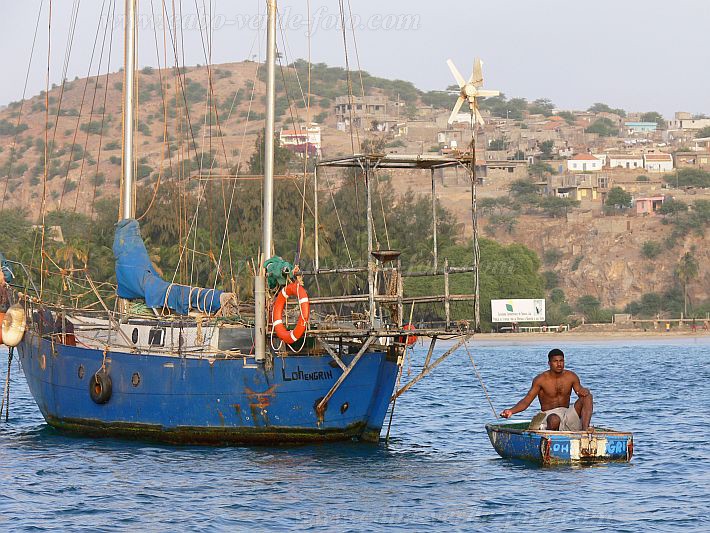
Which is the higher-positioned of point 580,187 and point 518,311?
point 580,187

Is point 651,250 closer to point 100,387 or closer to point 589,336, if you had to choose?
point 589,336

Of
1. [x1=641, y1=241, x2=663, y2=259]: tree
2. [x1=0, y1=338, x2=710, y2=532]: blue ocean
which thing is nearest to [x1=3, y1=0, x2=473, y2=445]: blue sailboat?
[x1=0, y1=338, x2=710, y2=532]: blue ocean

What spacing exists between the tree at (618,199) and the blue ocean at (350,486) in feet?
464

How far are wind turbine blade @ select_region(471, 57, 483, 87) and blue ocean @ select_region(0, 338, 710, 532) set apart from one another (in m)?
7.78

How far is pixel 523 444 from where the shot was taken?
25.8 metres

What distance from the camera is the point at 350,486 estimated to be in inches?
944

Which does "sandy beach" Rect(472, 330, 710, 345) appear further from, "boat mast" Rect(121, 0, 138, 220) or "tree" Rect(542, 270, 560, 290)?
"boat mast" Rect(121, 0, 138, 220)

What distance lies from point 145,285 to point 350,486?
8947 millimetres

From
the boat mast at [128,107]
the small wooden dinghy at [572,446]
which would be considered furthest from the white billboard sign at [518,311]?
the small wooden dinghy at [572,446]

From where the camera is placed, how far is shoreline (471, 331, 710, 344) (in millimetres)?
102438

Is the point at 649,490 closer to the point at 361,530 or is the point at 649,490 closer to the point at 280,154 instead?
the point at 361,530

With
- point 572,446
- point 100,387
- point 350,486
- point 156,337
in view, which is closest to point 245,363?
point 156,337

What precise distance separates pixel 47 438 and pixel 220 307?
5905 mm

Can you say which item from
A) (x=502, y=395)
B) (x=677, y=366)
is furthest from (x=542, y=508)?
(x=677, y=366)
